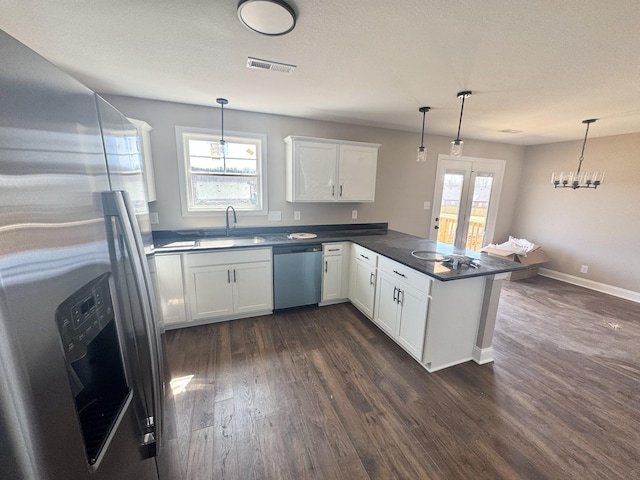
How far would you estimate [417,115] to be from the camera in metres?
3.11

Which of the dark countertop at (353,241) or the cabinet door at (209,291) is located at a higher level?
the dark countertop at (353,241)

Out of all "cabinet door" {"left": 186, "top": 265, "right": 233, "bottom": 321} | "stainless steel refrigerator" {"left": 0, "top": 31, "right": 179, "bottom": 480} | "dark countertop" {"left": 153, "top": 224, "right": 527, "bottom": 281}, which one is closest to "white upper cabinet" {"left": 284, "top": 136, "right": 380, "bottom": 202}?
"dark countertop" {"left": 153, "top": 224, "right": 527, "bottom": 281}

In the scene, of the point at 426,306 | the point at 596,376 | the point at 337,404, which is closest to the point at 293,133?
the point at 426,306

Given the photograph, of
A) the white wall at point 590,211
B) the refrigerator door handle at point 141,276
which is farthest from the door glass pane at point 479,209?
the refrigerator door handle at point 141,276

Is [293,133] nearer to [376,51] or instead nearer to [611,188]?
[376,51]

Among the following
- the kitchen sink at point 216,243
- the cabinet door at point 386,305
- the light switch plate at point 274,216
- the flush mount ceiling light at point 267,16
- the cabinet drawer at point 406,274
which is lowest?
the cabinet door at point 386,305

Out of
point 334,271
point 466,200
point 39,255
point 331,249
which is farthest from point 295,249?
point 466,200

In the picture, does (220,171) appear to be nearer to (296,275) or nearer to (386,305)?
(296,275)

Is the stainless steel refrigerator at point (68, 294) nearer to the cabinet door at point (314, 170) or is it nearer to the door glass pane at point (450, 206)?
the cabinet door at point (314, 170)

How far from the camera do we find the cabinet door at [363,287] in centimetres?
293

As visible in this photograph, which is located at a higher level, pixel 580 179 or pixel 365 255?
pixel 580 179

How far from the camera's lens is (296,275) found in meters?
3.10

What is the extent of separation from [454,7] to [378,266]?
2.07 meters

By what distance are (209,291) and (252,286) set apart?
0.45 meters
